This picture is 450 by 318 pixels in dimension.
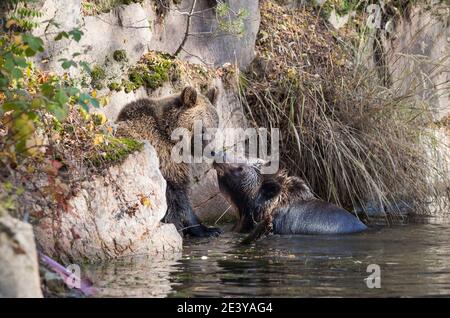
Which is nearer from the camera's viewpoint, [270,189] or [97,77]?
[97,77]

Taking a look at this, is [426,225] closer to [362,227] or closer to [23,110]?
[362,227]

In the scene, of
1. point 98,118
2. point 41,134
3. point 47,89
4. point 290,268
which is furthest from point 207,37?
point 47,89

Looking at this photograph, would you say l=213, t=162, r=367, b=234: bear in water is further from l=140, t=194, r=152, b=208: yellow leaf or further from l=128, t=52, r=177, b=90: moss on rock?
l=140, t=194, r=152, b=208: yellow leaf

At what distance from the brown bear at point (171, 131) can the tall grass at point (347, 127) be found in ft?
5.43

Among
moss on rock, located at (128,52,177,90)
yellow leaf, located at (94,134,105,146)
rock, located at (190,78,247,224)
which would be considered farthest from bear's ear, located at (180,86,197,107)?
yellow leaf, located at (94,134,105,146)

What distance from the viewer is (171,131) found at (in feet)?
32.7

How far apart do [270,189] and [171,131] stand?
4.93 ft

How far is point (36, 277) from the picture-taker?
190 inches

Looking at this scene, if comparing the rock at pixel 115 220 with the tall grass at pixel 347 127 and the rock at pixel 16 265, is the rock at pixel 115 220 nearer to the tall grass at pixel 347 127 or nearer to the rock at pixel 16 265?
the rock at pixel 16 265

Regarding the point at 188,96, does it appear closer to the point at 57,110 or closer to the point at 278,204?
the point at 278,204

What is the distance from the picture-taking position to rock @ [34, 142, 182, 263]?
24.4 feet

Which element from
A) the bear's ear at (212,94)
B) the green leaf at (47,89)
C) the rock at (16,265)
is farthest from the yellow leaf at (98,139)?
the rock at (16,265)

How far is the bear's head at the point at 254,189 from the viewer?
10445 millimetres
